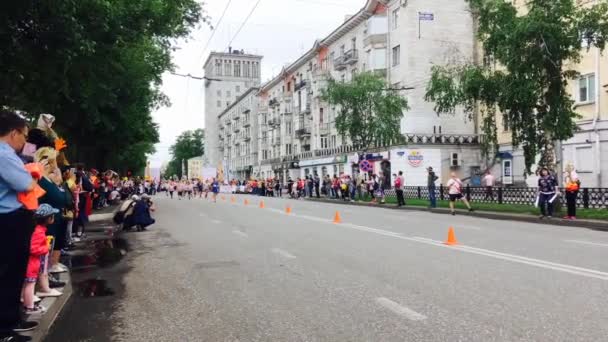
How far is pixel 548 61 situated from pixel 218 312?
1714 centimetres

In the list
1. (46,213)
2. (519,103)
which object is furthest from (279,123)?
(46,213)

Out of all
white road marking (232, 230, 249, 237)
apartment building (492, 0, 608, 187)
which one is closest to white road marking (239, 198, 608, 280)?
white road marking (232, 230, 249, 237)

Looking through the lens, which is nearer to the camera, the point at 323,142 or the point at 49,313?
the point at 49,313

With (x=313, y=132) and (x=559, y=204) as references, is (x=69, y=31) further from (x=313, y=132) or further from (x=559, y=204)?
(x=313, y=132)

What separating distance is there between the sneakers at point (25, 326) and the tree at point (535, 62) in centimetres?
1778

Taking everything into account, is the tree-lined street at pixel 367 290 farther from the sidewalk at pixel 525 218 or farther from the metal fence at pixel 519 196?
the metal fence at pixel 519 196

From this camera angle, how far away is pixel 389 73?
1828 inches

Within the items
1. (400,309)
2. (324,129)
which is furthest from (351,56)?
(400,309)

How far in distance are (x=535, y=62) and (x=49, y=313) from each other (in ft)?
58.5

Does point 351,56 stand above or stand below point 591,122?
above

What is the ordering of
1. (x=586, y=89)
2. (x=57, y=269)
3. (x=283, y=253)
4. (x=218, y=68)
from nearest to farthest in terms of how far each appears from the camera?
(x=57, y=269)
(x=283, y=253)
(x=586, y=89)
(x=218, y=68)

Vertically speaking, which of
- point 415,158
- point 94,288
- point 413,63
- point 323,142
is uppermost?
point 413,63

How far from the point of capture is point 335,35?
5612 centimetres

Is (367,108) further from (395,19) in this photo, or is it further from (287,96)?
(287,96)
